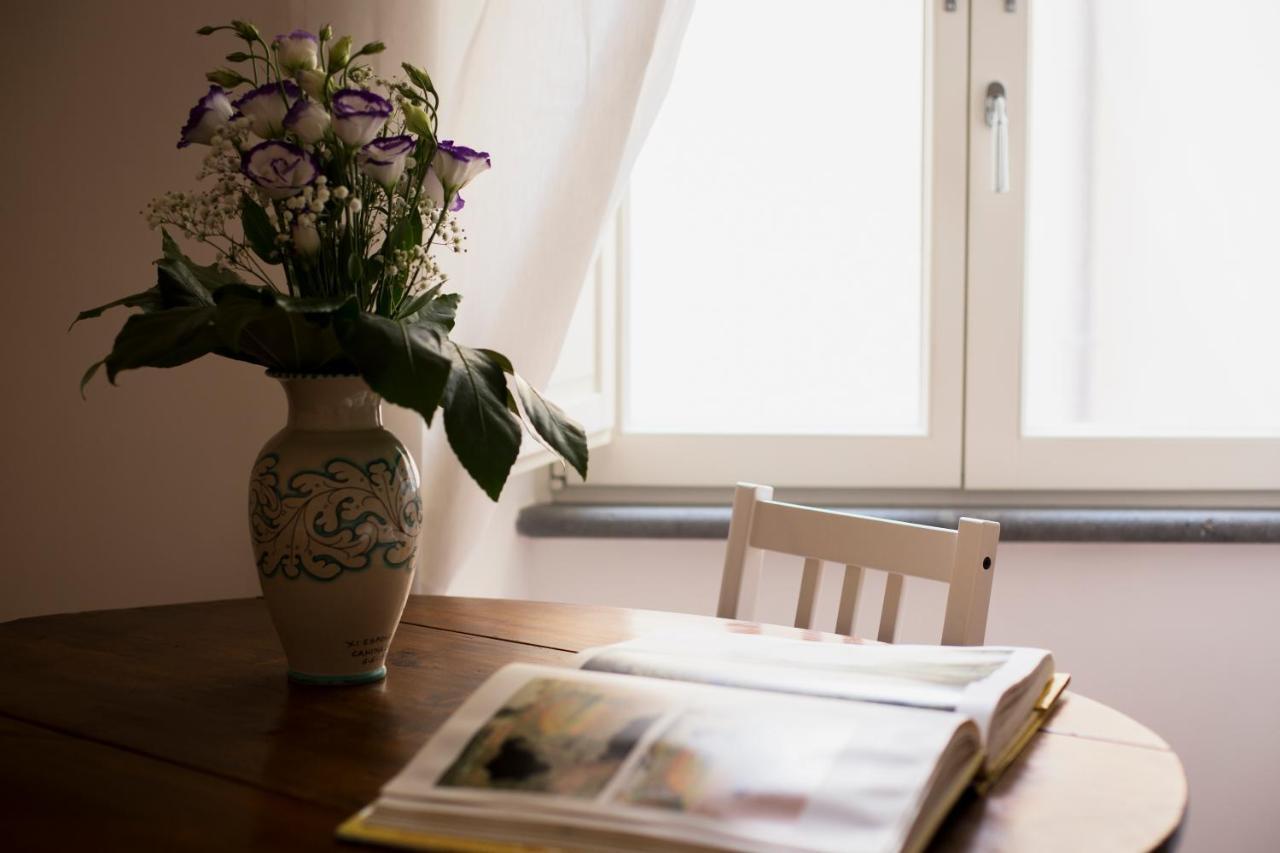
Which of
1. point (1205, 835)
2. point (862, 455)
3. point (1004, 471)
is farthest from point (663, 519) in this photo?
point (1205, 835)

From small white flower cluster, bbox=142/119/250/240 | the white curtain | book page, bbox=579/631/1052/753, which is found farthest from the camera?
the white curtain

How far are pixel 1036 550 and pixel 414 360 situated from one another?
141cm

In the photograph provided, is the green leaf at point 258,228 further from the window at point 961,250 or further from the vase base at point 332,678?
the window at point 961,250

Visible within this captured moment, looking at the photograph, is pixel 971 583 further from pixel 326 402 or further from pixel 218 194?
pixel 218 194

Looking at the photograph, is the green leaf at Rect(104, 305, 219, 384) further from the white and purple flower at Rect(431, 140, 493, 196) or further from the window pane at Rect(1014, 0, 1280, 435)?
the window pane at Rect(1014, 0, 1280, 435)

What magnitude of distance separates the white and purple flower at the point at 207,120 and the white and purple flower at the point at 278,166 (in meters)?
0.07

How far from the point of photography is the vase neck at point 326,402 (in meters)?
1.01

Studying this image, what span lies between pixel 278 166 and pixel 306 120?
0.04 m

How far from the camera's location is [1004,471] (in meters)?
2.12

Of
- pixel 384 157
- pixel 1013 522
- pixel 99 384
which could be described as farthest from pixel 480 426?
pixel 1013 522

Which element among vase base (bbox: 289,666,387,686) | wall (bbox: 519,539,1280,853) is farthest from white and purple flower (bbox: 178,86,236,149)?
wall (bbox: 519,539,1280,853)

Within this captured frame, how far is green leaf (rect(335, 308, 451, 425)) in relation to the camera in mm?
890

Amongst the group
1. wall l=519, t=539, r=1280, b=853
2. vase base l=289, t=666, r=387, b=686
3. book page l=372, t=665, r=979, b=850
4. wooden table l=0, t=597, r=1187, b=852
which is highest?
book page l=372, t=665, r=979, b=850

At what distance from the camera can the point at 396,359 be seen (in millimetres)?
900
